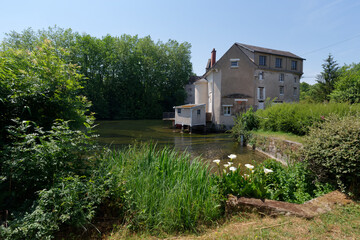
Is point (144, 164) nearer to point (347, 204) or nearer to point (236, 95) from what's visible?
point (347, 204)

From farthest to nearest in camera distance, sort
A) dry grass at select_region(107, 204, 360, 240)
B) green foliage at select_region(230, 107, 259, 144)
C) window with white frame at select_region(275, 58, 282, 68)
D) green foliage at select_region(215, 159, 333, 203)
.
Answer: window with white frame at select_region(275, 58, 282, 68) < green foliage at select_region(230, 107, 259, 144) < green foliage at select_region(215, 159, 333, 203) < dry grass at select_region(107, 204, 360, 240)

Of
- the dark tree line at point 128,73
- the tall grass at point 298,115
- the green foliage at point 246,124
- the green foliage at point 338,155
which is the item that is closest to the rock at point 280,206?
the green foliage at point 338,155

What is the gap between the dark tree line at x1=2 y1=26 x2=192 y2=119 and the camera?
39.0 m

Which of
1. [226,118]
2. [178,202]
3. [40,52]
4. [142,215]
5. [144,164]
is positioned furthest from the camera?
[226,118]

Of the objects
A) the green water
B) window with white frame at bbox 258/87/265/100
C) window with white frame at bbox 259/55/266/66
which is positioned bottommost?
the green water

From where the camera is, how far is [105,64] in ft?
136

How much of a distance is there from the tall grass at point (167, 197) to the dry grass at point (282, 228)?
21cm

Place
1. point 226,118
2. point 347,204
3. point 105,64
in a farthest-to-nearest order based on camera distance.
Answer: point 105,64 < point 226,118 < point 347,204

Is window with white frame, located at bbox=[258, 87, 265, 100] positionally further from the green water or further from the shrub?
the shrub

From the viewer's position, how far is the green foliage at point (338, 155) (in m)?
3.45

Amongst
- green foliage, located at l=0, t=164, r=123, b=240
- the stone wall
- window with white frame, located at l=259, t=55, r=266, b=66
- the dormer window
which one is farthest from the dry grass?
window with white frame, located at l=259, t=55, r=266, b=66

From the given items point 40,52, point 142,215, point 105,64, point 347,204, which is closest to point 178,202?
point 142,215

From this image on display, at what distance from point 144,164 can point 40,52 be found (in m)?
3.13

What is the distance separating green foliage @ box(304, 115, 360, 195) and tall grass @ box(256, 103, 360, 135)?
16.1 feet
